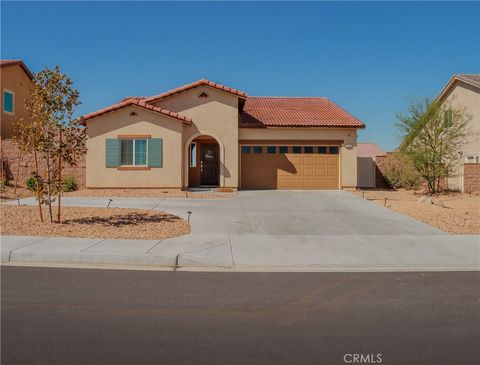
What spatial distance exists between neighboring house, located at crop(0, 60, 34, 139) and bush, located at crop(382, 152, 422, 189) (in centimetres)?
2291

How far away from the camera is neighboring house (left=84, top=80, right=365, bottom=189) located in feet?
64.5

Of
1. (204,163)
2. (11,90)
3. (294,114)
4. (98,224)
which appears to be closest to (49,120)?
(98,224)

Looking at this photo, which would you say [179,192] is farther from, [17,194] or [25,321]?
[25,321]

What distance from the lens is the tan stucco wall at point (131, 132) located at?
19.6 metres

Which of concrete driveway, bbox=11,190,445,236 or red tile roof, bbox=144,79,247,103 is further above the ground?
red tile roof, bbox=144,79,247,103

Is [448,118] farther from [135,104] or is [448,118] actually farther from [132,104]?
[132,104]

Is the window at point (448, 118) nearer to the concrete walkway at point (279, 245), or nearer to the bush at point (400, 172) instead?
the bush at point (400, 172)

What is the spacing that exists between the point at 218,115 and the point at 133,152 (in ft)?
15.3

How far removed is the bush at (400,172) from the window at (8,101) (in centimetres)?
2365

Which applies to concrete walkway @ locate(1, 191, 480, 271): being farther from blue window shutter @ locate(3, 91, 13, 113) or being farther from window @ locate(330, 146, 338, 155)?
blue window shutter @ locate(3, 91, 13, 113)

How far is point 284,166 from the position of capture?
22031 millimetres

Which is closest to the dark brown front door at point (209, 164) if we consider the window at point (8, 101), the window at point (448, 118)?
the window at point (448, 118)

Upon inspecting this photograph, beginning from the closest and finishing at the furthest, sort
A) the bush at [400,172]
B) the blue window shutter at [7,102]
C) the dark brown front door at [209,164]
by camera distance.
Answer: the dark brown front door at [209,164], the bush at [400,172], the blue window shutter at [7,102]

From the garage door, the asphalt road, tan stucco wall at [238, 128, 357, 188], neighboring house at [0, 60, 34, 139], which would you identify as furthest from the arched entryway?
the asphalt road
